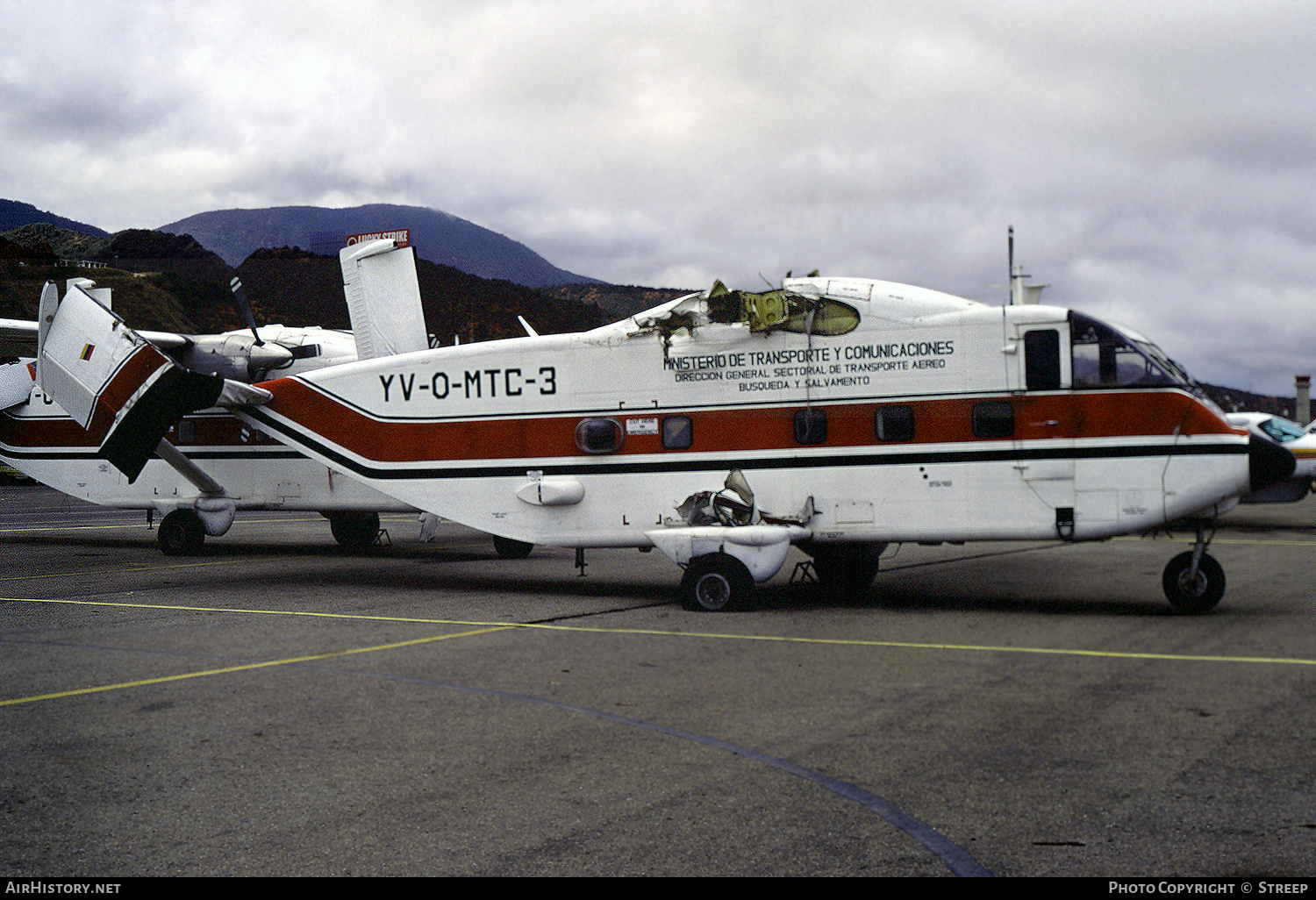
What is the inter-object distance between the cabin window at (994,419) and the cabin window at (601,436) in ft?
14.5

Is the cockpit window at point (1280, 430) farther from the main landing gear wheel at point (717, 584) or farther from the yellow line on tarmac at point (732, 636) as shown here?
the yellow line on tarmac at point (732, 636)

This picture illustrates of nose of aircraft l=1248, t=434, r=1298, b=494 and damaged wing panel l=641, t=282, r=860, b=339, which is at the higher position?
damaged wing panel l=641, t=282, r=860, b=339

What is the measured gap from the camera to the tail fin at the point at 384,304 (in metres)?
18.3

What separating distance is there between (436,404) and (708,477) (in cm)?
406

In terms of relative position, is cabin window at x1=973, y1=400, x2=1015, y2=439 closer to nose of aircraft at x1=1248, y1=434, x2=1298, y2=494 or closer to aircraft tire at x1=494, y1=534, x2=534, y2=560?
nose of aircraft at x1=1248, y1=434, x2=1298, y2=494

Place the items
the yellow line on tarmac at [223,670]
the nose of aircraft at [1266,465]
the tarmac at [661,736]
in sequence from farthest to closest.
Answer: the nose of aircraft at [1266,465] → the yellow line on tarmac at [223,670] → the tarmac at [661,736]

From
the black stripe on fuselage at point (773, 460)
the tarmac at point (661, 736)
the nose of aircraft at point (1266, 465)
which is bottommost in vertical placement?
the tarmac at point (661, 736)

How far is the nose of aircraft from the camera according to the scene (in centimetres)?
1109

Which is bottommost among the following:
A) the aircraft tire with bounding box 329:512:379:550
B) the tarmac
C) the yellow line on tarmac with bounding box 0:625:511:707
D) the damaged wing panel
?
the tarmac

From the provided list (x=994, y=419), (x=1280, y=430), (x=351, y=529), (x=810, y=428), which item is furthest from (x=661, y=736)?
(x=1280, y=430)

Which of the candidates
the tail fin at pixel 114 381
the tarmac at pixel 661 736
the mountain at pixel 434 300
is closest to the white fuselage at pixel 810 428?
the tarmac at pixel 661 736

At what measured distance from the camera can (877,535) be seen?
12.2 metres

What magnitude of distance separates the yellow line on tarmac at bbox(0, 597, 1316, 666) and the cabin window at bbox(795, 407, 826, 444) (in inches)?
119

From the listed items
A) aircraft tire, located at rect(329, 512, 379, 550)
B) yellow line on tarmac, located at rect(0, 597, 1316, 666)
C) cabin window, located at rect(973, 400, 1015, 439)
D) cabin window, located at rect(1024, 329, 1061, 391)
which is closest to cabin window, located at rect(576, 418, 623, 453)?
yellow line on tarmac, located at rect(0, 597, 1316, 666)
